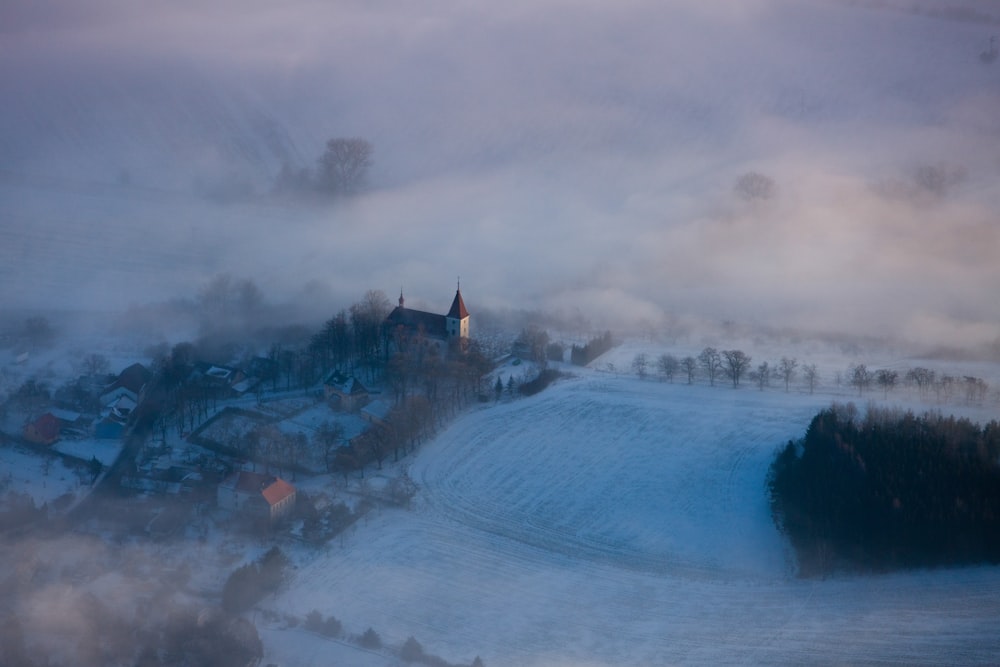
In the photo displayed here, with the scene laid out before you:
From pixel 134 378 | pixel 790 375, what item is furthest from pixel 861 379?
pixel 134 378

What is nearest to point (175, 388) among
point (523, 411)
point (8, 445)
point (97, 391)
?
point (97, 391)

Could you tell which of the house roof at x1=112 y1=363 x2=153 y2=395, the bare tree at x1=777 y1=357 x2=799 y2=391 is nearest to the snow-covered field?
the bare tree at x1=777 y1=357 x2=799 y2=391

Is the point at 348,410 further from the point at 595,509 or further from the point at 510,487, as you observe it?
the point at 595,509

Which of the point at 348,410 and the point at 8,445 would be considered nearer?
the point at 8,445

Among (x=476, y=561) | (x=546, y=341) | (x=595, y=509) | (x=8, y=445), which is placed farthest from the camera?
(x=546, y=341)

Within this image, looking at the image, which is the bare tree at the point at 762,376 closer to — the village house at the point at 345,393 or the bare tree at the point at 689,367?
the bare tree at the point at 689,367

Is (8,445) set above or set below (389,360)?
below

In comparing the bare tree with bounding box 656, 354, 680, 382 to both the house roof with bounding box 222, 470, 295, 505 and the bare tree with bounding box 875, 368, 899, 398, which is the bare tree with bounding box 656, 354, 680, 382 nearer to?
the bare tree with bounding box 875, 368, 899, 398
